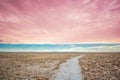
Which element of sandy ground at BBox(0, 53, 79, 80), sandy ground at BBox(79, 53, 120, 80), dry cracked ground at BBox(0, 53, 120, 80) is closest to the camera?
sandy ground at BBox(79, 53, 120, 80)

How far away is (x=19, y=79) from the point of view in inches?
366

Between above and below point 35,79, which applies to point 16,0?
above

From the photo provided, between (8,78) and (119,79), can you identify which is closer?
(119,79)

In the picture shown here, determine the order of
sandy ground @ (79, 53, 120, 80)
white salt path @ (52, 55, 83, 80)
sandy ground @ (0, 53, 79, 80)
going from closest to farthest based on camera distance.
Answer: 1. white salt path @ (52, 55, 83, 80)
2. sandy ground @ (79, 53, 120, 80)
3. sandy ground @ (0, 53, 79, 80)

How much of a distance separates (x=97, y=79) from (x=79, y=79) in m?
1.01

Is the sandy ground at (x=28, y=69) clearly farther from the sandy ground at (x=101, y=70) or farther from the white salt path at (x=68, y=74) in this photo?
the sandy ground at (x=101, y=70)

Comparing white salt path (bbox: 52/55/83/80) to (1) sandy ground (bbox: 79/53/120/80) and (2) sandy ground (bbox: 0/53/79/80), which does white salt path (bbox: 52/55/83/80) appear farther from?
(2) sandy ground (bbox: 0/53/79/80)

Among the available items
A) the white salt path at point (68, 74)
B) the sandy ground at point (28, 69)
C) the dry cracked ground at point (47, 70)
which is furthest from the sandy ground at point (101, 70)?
the sandy ground at point (28, 69)

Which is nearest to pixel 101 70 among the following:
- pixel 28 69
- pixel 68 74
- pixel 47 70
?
pixel 68 74

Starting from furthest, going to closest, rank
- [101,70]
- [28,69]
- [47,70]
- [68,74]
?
[28,69] → [47,70] → [101,70] → [68,74]

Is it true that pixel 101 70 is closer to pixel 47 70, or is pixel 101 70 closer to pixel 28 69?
pixel 47 70

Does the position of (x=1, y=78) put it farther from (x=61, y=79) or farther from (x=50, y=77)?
(x=61, y=79)

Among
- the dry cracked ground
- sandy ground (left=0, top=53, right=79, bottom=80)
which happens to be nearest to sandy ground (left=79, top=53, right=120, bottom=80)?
the dry cracked ground

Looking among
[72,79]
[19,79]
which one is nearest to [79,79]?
[72,79]
